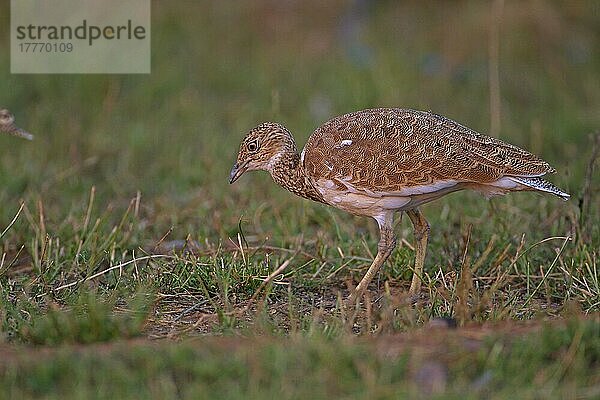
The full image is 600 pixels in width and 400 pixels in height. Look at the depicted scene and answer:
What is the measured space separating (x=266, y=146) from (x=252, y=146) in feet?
0.27

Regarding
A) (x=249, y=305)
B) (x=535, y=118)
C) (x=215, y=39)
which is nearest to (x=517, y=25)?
(x=535, y=118)

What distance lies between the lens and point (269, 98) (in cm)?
→ 909

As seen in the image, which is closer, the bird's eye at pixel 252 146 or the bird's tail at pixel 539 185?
the bird's tail at pixel 539 185

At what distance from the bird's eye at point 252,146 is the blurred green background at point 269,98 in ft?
2.59

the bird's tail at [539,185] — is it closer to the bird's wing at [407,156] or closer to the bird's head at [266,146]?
the bird's wing at [407,156]

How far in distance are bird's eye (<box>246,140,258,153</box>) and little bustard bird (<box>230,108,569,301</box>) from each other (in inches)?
9.8

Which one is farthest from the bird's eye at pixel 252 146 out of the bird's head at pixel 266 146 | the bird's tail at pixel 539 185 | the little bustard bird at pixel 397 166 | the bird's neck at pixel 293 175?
the bird's tail at pixel 539 185

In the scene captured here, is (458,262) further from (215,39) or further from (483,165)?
(215,39)

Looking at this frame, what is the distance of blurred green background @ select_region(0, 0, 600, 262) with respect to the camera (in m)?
6.74

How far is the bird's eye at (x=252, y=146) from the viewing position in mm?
5359

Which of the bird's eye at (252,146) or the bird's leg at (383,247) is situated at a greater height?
the bird's eye at (252,146)

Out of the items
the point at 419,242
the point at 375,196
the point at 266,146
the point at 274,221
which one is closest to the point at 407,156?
the point at 375,196

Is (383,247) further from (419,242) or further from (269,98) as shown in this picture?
(269,98)

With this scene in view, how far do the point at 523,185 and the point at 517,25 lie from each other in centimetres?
A: 612
